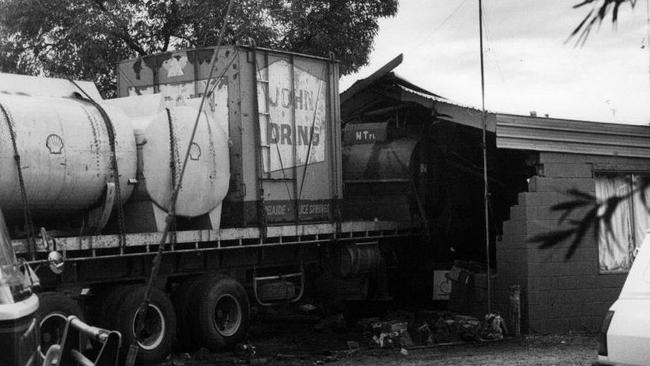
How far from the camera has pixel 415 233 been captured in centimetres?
1482

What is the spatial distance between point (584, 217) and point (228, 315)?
9.77 meters

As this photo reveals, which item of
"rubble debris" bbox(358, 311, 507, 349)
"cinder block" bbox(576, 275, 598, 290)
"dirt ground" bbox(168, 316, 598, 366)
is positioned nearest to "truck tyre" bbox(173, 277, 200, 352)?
"dirt ground" bbox(168, 316, 598, 366)

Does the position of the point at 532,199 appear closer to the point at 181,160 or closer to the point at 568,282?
the point at 568,282

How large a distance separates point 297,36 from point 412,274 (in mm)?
5175

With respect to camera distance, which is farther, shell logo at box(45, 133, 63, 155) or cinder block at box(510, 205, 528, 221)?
cinder block at box(510, 205, 528, 221)

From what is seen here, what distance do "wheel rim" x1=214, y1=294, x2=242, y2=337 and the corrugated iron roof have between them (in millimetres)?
4332

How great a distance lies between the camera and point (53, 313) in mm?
8945

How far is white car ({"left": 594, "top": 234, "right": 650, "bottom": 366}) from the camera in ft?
17.9

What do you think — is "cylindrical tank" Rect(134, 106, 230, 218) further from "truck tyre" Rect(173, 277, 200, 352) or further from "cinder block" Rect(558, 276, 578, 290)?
"cinder block" Rect(558, 276, 578, 290)

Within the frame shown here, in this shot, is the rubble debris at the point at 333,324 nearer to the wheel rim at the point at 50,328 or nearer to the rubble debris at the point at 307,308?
the rubble debris at the point at 307,308

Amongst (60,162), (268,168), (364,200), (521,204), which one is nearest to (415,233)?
(364,200)

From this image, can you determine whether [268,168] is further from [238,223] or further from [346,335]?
[346,335]

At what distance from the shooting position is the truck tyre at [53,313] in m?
8.76

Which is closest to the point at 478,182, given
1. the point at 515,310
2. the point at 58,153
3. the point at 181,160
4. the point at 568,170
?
the point at 568,170
